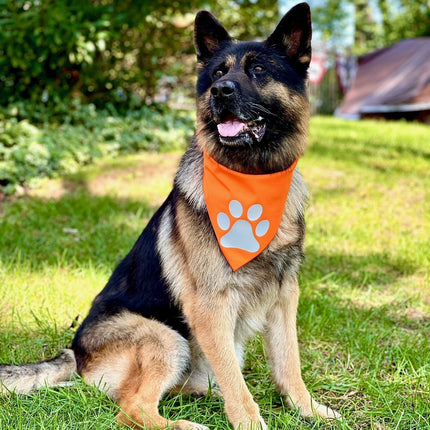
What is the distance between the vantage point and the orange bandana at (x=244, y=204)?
260cm

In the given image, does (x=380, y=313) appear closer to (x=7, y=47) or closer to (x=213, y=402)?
(x=213, y=402)

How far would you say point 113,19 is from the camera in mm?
7246

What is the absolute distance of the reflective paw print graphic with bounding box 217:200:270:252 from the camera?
2.56 meters

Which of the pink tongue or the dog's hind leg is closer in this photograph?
the dog's hind leg

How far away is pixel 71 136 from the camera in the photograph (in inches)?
302

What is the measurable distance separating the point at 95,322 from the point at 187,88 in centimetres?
827

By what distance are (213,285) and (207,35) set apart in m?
1.37

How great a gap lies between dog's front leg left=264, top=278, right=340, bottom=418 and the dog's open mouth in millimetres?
788

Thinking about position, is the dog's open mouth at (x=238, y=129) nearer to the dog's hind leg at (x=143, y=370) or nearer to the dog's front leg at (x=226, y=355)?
the dog's front leg at (x=226, y=355)

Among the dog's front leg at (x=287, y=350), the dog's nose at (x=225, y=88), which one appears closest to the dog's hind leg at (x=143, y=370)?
the dog's front leg at (x=287, y=350)

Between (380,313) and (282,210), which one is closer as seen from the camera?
(282,210)

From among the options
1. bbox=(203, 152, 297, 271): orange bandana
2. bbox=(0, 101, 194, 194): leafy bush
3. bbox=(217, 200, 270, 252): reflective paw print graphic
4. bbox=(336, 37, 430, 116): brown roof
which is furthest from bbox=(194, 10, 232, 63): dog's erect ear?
bbox=(336, 37, 430, 116): brown roof

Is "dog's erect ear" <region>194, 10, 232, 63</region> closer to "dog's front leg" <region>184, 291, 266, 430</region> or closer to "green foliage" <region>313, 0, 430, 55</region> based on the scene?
"dog's front leg" <region>184, 291, 266, 430</region>

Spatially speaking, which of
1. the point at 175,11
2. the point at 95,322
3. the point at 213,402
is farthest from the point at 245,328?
the point at 175,11
